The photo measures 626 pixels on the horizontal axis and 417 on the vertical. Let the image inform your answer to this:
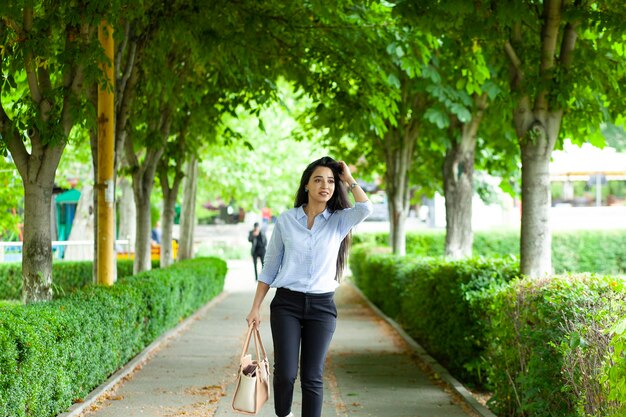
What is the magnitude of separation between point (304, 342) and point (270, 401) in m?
3.38

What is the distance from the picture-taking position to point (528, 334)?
743 cm

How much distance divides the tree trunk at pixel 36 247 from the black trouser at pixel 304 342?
4502mm

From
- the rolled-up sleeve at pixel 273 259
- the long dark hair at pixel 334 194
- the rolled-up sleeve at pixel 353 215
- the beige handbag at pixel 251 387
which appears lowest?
the beige handbag at pixel 251 387

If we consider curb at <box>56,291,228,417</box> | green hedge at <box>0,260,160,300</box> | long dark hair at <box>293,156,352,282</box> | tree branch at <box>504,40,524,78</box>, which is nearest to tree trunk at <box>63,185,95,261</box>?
green hedge at <box>0,260,160,300</box>

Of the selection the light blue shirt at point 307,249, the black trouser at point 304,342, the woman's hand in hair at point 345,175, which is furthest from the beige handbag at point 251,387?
the woman's hand in hair at point 345,175

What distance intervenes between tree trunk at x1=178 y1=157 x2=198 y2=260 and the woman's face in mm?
19607

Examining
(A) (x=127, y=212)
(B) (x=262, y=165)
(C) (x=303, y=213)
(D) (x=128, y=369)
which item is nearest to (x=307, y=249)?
(C) (x=303, y=213)

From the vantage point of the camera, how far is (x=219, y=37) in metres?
14.3

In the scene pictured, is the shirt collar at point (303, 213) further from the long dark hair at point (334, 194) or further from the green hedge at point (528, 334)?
the green hedge at point (528, 334)

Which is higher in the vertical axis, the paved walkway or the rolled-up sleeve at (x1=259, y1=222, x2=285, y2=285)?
the rolled-up sleeve at (x1=259, y1=222, x2=285, y2=285)

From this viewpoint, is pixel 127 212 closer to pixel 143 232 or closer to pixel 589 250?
pixel 589 250

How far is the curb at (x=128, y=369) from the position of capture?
28.2 ft

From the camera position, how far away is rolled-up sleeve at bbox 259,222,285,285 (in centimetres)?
661

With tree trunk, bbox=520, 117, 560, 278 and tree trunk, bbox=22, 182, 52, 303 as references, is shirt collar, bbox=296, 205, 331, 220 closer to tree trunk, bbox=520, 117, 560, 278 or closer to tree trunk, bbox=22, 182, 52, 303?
tree trunk, bbox=520, 117, 560, 278
